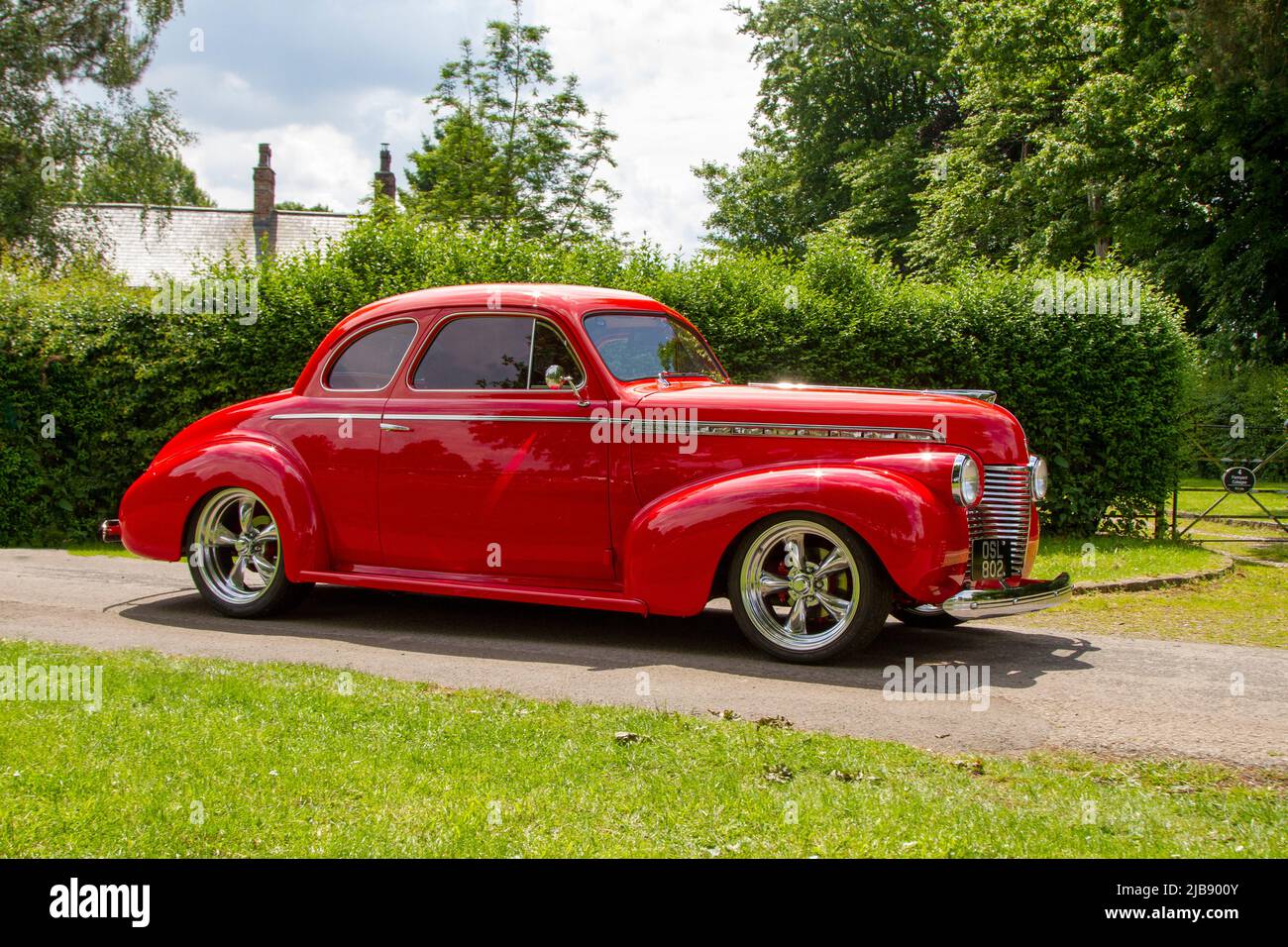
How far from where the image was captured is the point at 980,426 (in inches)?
259

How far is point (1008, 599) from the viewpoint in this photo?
626 cm

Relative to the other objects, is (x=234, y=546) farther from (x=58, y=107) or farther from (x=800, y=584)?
(x=58, y=107)

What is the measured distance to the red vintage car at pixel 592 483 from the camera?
20.6 feet

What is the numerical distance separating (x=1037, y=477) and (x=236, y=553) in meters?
5.52

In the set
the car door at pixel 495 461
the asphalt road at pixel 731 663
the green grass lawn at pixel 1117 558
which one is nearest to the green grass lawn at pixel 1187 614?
the green grass lawn at pixel 1117 558

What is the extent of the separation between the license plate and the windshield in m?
2.31

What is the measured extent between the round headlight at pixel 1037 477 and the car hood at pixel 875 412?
16cm

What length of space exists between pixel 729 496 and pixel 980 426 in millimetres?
1548

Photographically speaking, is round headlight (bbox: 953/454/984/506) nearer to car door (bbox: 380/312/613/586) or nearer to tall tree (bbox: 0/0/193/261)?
car door (bbox: 380/312/613/586)

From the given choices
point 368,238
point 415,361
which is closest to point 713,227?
point 368,238

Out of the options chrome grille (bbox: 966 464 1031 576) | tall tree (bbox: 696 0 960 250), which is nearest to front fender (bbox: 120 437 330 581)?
chrome grille (bbox: 966 464 1031 576)

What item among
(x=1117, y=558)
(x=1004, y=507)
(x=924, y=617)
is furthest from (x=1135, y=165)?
(x=1004, y=507)
